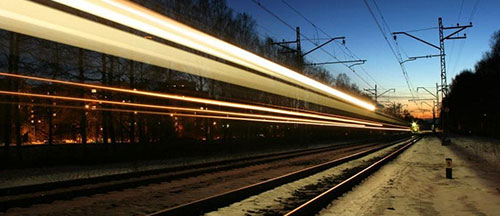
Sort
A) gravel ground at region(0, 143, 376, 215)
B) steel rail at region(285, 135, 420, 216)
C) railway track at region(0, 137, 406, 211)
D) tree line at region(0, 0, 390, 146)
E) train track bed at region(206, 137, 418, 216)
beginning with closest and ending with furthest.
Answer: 1. steel rail at region(285, 135, 420, 216)
2. gravel ground at region(0, 143, 376, 215)
3. train track bed at region(206, 137, 418, 216)
4. railway track at region(0, 137, 406, 211)
5. tree line at region(0, 0, 390, 146)

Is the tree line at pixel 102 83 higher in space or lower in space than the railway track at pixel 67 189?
higher

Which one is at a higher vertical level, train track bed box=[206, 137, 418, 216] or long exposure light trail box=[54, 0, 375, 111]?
long exposure light trail box=[54, 0, 375, 111]

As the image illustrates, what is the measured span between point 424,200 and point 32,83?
1823 centimetres

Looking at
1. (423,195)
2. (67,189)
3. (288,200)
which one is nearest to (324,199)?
(288,200)

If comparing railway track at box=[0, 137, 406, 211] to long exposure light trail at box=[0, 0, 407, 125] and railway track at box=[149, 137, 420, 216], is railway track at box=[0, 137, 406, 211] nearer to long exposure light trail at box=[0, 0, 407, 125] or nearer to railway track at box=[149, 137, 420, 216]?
railway track at box=[149, 137, 420, 216]

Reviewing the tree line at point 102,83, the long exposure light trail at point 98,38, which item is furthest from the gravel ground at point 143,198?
the tree line at point 102,83

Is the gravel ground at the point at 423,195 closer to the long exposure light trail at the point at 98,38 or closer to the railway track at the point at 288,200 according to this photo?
the railway track at the point at 288,200

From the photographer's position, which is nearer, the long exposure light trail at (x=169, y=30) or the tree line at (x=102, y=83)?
the long exposure light trail at (x=169, y=30)

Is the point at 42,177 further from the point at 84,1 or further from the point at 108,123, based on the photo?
the point at 108,123

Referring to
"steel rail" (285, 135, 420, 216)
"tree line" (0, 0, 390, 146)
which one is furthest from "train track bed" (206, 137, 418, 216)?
"tree line" (0, 0, 390, 146)

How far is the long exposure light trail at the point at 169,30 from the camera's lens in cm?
1191

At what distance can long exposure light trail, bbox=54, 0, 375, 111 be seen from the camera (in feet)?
39.1

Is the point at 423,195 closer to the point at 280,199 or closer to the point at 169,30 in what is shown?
the point at 280,199

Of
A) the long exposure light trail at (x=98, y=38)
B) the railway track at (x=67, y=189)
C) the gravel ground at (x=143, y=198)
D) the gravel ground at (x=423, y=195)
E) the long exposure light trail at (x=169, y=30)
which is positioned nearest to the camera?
the gravel ground at (x=143, y=198)
